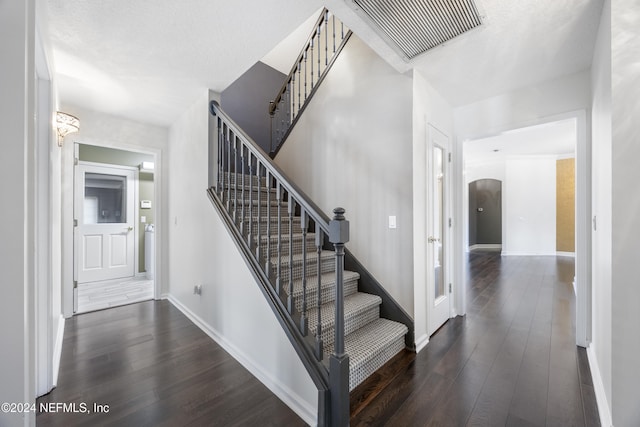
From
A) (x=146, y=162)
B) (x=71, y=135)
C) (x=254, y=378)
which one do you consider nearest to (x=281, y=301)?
(x=254, y=378)

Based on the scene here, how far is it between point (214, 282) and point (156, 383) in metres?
0.86

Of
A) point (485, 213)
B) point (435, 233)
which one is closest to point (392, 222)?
point (435, 233)

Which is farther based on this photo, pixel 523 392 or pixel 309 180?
pixel 309 180

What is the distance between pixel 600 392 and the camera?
62.5 inches

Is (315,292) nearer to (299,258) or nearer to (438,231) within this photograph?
(299,258)

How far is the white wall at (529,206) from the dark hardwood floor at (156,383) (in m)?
7.83

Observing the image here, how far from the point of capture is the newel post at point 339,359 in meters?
1.41

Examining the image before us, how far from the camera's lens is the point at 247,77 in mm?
4305

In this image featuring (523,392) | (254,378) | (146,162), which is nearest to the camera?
(523,392)

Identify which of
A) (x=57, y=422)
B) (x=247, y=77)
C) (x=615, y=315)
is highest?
(x=247, y=77)

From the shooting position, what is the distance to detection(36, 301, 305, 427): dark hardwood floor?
1510 millimetres

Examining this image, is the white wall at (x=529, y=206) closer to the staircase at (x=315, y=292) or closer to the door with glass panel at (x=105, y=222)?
the staircase at (x=315, y=292)
